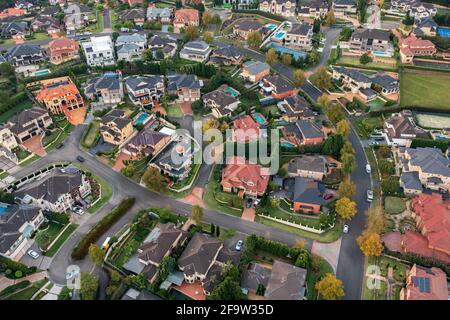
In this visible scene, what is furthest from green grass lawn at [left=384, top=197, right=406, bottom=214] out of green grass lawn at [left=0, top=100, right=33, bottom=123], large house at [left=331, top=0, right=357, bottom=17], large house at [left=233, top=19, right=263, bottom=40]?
large house at [left=331, top=0, right=357, bottom=17]

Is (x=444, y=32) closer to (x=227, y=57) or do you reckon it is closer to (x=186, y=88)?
(x=227, y=57)

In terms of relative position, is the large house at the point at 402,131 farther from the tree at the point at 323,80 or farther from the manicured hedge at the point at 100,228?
the manicured hedge at the point at 100,228

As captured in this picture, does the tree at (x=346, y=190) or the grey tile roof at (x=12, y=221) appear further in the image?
the tree at (x=346, y=190)

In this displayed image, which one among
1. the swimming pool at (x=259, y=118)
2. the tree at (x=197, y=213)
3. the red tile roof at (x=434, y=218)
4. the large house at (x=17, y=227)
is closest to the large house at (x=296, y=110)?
the swimming pool at (x=259, y=118)

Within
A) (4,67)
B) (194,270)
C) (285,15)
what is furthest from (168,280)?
(285,15)

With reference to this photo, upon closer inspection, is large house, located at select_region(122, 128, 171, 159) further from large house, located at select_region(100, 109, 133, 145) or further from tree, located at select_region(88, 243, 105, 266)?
tree, located at select_region(88, 243, 105, 266)
